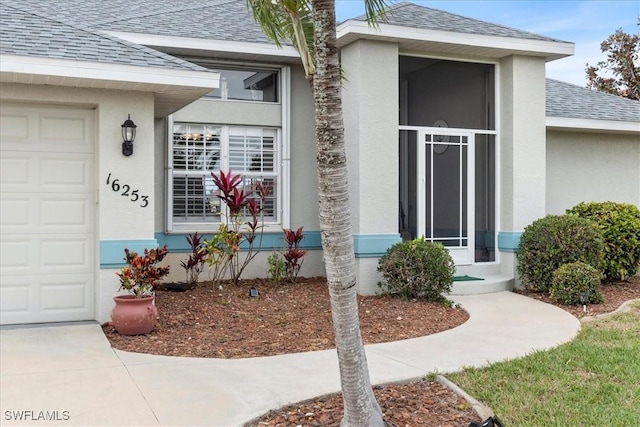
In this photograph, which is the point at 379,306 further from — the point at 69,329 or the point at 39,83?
the point at 39,83

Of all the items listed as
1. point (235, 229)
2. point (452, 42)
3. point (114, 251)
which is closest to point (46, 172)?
point (114, 251)

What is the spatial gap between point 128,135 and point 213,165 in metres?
2.88

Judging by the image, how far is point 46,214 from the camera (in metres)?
7.56

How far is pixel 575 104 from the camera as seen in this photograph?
12984 millimetres

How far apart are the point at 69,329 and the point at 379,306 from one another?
13.4ft

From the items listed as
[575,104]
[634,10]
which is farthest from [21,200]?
[634,10]

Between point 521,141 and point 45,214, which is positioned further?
point 521,141

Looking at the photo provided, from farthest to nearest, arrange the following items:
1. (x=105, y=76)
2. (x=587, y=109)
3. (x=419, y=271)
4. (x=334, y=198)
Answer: (x=587, y=109)
(x=419, y=271)
(x=105, y=76)
(x=334, y=198)

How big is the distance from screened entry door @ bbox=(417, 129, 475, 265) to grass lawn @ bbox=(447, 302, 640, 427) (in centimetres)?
404

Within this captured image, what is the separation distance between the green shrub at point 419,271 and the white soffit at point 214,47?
147 inches

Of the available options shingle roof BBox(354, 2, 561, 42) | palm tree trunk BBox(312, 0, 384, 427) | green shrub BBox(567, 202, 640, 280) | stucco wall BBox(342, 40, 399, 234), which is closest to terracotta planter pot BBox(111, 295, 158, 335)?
palm tree trunk BBox(312, 0, 384, 427)

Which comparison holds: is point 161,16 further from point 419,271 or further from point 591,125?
point 591,125

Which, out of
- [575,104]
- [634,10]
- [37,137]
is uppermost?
[634,10]

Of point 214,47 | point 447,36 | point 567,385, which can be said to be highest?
point 447,36
